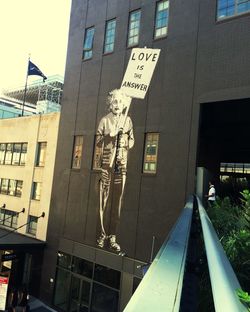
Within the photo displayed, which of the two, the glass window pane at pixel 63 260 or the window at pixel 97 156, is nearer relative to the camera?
the window at pixel 97 156

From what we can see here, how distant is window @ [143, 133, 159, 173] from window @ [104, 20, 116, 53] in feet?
20.9

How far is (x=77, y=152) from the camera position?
79.0 ft

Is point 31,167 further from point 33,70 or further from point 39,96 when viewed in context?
point 39,96

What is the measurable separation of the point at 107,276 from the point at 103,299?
4.20ft

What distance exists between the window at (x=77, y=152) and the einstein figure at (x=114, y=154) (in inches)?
78.3

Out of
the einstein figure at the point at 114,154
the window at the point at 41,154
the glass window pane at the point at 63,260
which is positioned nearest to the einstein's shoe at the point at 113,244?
the einstein figure at the point at 114,154

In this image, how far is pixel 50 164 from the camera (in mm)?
26922

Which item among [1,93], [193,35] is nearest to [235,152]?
[193,35]

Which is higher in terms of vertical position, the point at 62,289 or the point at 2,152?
the point at 2,152

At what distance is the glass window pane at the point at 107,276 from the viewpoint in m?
20.0

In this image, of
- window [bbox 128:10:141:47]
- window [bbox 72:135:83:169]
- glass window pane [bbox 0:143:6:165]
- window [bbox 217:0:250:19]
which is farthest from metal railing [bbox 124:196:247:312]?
glass window pane [bbox 0:143:6:165]

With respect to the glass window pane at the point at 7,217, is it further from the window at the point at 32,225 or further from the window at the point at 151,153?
the window at the point at 151,153

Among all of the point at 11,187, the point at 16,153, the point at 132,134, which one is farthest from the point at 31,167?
the point at 132,134

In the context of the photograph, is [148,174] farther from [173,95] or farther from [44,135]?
[44,135]
